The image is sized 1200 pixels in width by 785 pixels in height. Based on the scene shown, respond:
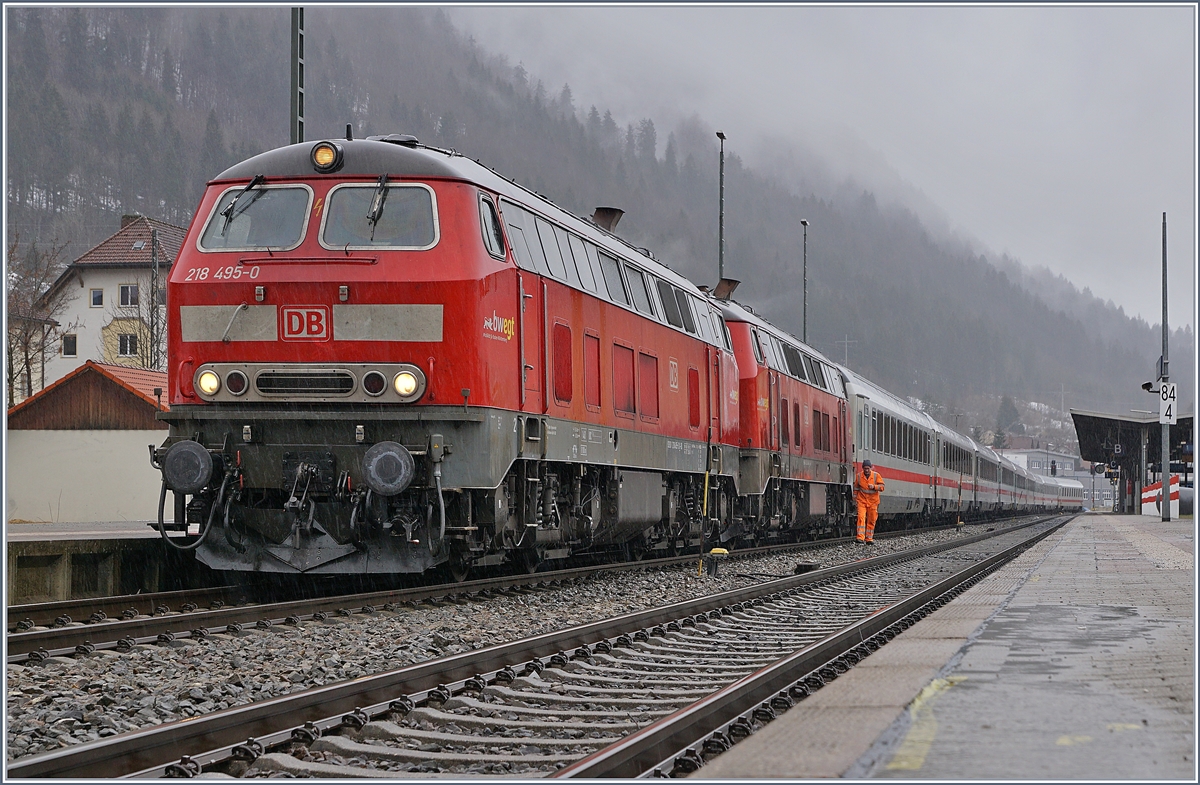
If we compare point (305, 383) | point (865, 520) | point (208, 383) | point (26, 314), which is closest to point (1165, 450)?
point (865, 520)

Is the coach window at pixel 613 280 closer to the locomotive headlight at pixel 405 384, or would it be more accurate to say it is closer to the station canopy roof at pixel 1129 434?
the locomotive headlight at pixel 405 384

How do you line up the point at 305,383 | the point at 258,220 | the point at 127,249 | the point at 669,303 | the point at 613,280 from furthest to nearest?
the point at 127,249
the point at 669,303
the point at 613,280
the point at 258,220
the point at 305,383

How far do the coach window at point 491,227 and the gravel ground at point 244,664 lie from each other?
10.5ft

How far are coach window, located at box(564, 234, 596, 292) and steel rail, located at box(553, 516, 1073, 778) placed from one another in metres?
5.27

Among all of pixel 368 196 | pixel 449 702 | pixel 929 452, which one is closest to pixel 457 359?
pixel 368 196

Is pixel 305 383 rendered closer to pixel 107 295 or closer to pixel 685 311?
pixel 685 311

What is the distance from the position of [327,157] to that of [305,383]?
7.07 ft

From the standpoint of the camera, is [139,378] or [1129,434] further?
[1129,434]

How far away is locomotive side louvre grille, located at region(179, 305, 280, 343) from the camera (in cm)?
1061

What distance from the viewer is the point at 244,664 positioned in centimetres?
752

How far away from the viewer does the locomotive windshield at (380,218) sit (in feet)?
35.4

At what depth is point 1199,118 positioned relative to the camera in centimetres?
550

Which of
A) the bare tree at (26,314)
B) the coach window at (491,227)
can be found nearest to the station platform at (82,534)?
the coach window at (491,227)

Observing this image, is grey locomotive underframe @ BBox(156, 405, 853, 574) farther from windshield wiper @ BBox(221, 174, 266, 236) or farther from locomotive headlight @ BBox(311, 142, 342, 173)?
locomotive headlight @ BBox(311, 142, 342, 173)
